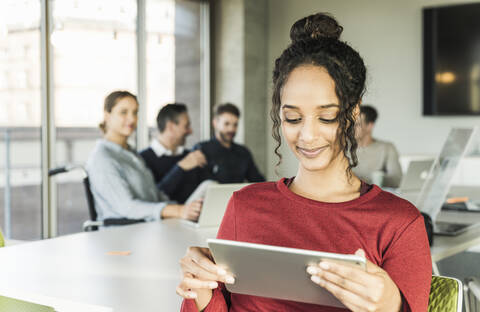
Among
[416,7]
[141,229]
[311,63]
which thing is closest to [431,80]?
[416,7]

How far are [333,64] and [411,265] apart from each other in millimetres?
433

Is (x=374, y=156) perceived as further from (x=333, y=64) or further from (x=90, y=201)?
(x=333, y=64)

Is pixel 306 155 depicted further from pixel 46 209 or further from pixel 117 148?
pixel 46 209

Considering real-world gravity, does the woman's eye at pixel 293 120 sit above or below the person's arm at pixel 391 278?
above

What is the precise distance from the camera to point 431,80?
6.02m

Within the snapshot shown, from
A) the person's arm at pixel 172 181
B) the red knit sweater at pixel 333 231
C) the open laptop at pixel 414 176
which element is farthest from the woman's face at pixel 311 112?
the person's arm at pixel 172 181

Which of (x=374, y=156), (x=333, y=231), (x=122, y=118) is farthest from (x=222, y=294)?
(x=374, y=156)

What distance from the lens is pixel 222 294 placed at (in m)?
1.21

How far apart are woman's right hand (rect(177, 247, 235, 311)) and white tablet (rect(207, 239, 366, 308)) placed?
2 cm

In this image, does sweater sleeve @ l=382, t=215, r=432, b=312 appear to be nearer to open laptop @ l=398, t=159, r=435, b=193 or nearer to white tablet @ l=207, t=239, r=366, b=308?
white tablet @ l=207, t=239, r=366, b=308

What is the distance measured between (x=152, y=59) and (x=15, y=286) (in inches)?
179

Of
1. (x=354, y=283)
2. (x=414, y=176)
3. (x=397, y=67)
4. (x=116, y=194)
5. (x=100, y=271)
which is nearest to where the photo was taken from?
(x=354, y=283)

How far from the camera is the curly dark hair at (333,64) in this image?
1150 millimetres

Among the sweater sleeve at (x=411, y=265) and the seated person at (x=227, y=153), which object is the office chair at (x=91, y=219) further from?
the sweater sleeve at (x=411, y=265)
